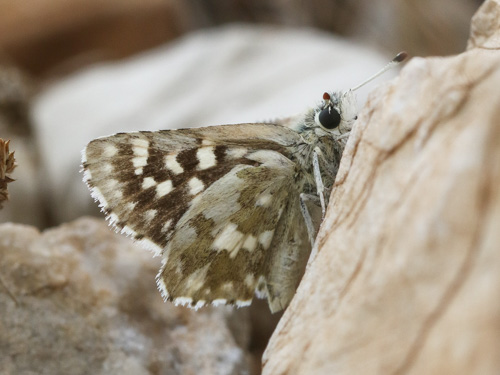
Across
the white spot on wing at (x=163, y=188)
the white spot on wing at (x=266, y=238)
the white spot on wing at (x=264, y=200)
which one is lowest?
the white spot on wing at (x=266, y=238)

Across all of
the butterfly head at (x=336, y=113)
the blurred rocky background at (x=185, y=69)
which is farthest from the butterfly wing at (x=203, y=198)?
the blurred rocky background at (x=185, y=69)

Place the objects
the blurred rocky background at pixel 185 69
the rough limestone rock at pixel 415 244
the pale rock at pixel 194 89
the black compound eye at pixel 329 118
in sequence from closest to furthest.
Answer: the rough limestone rock at pixel 415 244, the black compound eye at pixel 329 118, the blurred rocky background at pixel 185 69, the pale rock at pixel 194 89

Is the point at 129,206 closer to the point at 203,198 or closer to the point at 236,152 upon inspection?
the point at 203,198

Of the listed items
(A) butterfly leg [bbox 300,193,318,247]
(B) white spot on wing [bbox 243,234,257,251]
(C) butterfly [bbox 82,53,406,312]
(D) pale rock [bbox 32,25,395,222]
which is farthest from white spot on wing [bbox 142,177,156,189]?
(D) pale rock [bbox 32,25,395,222]

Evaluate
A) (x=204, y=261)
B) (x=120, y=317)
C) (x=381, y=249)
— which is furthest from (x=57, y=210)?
(x=381, y=249)

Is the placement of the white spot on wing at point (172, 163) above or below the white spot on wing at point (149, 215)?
above

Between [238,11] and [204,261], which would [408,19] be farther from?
[204,261]

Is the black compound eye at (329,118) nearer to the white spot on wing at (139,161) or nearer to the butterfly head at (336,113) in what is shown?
the butterfly head at (336,113)

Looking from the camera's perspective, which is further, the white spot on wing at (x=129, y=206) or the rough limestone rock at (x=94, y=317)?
the rough limestone rock at (x=94, y=317)
